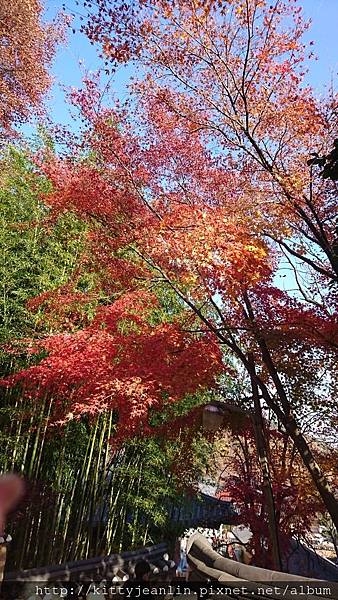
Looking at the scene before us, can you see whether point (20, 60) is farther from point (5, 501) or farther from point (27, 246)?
point (5, 501)

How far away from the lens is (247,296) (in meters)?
6.17

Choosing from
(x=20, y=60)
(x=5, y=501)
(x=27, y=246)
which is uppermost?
(x=20, y=60)

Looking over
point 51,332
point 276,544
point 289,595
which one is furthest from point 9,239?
point 289,595

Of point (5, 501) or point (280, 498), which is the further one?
point (280, 498)

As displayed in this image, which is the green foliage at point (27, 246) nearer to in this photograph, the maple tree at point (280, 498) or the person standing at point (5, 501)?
the person standing at point (5, 501)

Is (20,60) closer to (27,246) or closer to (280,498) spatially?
(27,246)

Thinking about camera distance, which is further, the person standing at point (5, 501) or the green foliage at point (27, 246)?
the green foliage at point (27, 246)

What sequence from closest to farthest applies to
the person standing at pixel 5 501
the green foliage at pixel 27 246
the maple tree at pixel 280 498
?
the person standing at pixel 5 501
the green foliage at pixel 27 246
the maple tree at pixel 280 498

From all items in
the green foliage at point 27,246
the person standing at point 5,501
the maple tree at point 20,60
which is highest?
the maple tree at point 20,60

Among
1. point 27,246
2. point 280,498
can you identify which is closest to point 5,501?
point 27,246

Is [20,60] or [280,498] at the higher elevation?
[20,60]

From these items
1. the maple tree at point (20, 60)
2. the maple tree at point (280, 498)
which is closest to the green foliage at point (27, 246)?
the maple tree at point (20, 60)

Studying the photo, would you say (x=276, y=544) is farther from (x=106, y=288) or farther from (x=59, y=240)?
(x=59, y=240)

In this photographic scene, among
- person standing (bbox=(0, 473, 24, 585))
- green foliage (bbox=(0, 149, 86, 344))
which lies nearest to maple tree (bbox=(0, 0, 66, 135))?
green foliage (bbox=(0, 149, 86, 344))
